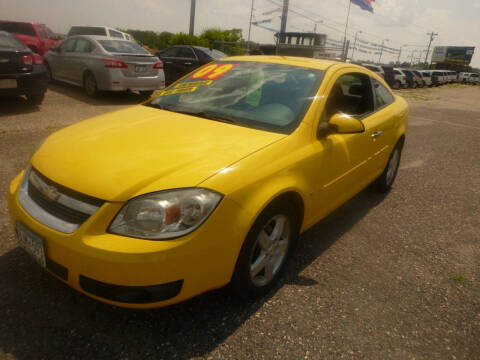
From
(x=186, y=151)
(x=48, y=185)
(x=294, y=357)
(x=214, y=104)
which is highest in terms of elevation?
(x=214, y=104)

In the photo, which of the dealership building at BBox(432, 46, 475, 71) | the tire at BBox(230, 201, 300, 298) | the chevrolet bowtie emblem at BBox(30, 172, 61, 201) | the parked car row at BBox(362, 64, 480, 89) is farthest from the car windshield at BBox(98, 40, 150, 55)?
the dealership building at BBox(432, 46, 475, 71)

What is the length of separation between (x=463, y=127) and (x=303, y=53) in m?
11.4

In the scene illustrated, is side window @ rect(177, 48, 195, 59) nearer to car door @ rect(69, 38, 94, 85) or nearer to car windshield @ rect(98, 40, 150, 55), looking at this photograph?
car windshield @ rect(98, 40, 150, 55)

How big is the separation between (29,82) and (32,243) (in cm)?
592

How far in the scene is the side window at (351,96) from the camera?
284cm

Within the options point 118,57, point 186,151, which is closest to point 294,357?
point 186,151

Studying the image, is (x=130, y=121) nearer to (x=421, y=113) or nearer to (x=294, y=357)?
(x=294, y=357)

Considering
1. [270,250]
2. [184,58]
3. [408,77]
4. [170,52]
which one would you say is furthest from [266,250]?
[408,77]

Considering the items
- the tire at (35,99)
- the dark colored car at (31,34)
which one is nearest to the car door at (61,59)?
the tire at (35,99)

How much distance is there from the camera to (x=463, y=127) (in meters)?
10.3

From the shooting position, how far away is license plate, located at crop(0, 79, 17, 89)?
20.6 feet

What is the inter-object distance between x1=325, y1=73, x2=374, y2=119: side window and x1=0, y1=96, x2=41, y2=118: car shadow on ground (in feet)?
19.9

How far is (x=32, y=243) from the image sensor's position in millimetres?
1943

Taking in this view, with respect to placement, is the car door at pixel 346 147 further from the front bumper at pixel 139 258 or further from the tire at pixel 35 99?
the tire at pixel 35 99
